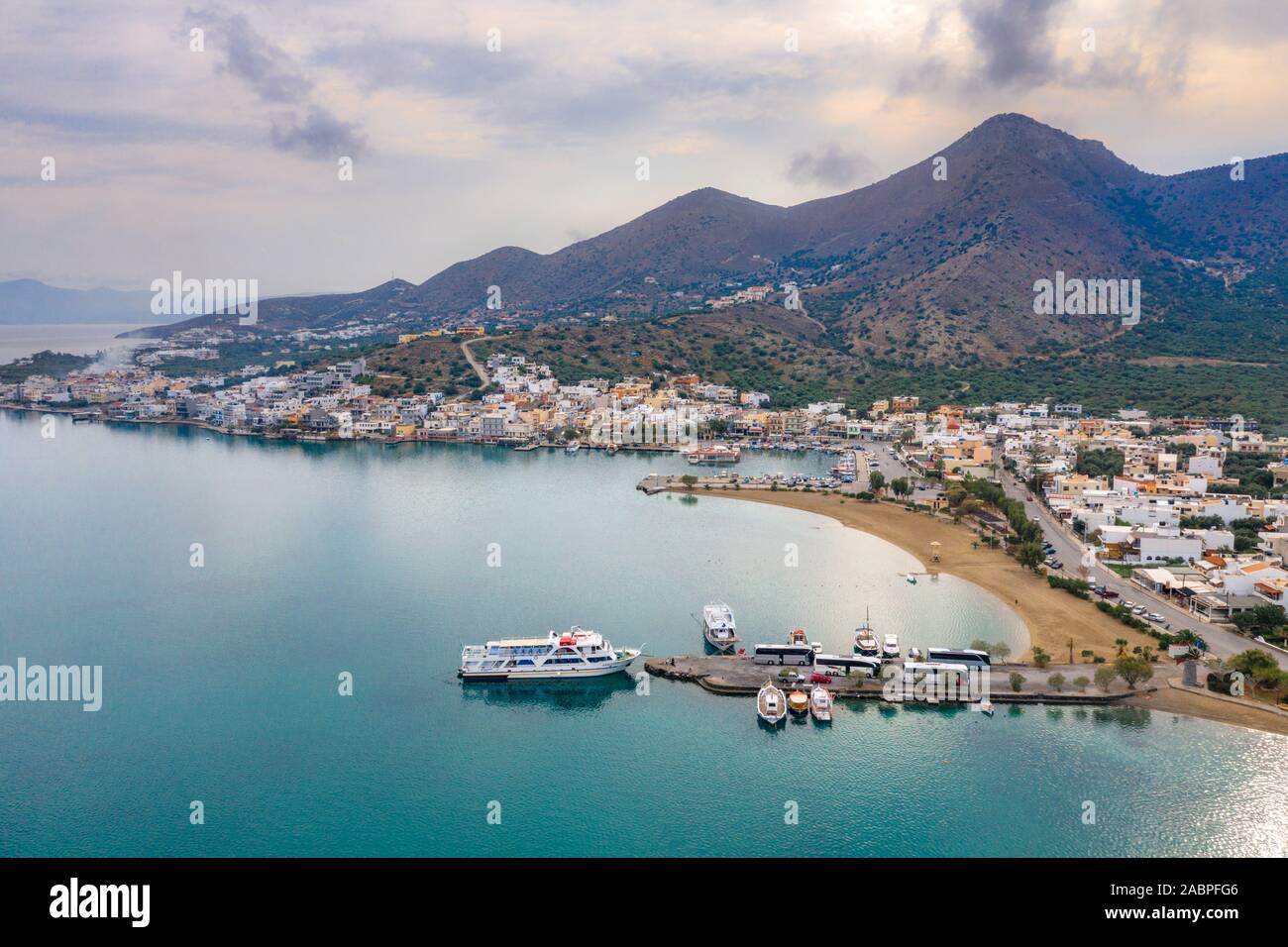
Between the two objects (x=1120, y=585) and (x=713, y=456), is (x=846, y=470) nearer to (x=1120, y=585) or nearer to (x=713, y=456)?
(x=713, y=456)

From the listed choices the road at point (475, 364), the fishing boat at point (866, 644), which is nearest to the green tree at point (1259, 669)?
the fishing boat at point (866, 644)

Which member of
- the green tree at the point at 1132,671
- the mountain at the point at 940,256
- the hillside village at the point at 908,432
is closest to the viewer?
the green tree at the point at 1132,671

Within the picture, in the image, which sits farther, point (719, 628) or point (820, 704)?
point (719, 628)

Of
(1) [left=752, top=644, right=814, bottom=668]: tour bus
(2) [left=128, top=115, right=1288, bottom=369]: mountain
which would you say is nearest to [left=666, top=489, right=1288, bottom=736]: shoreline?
(1) [left=752, top=644, right=814, bottom=668]: tour bus

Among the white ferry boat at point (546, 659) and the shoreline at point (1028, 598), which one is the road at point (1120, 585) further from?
the white ferry boat at point (546, 659)

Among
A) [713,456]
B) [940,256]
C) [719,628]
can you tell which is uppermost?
[940,256]

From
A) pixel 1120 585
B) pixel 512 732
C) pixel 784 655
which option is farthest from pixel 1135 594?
pixel 512 732

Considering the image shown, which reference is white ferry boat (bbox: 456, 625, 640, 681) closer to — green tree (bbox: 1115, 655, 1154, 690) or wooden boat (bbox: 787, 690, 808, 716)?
wooden boat (bbox: 787, 690, 808, 716)
